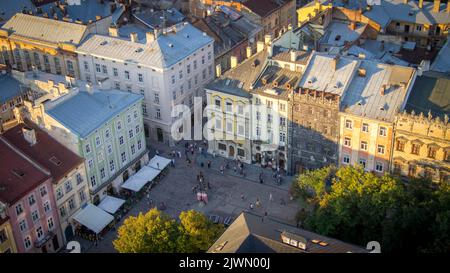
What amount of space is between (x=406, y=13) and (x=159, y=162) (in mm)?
67960

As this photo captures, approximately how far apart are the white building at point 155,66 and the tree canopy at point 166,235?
38775 millimetres

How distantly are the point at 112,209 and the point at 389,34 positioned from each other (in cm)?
7404

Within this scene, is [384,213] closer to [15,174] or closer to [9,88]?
[15,174]

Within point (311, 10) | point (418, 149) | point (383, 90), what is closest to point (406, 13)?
point (311, 10)

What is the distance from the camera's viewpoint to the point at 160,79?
4186 inches

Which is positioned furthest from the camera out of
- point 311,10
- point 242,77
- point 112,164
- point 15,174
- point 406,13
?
point 311,10

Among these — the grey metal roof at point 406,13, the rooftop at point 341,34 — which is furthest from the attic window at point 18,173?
the grey metal roof at point 406,13

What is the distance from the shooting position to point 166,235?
71250 mm

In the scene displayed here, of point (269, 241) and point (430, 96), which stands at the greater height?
point (430, 96)

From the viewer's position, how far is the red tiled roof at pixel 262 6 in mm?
140250

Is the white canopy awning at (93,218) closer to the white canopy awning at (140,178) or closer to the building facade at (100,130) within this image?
the building facade at (100,130)
